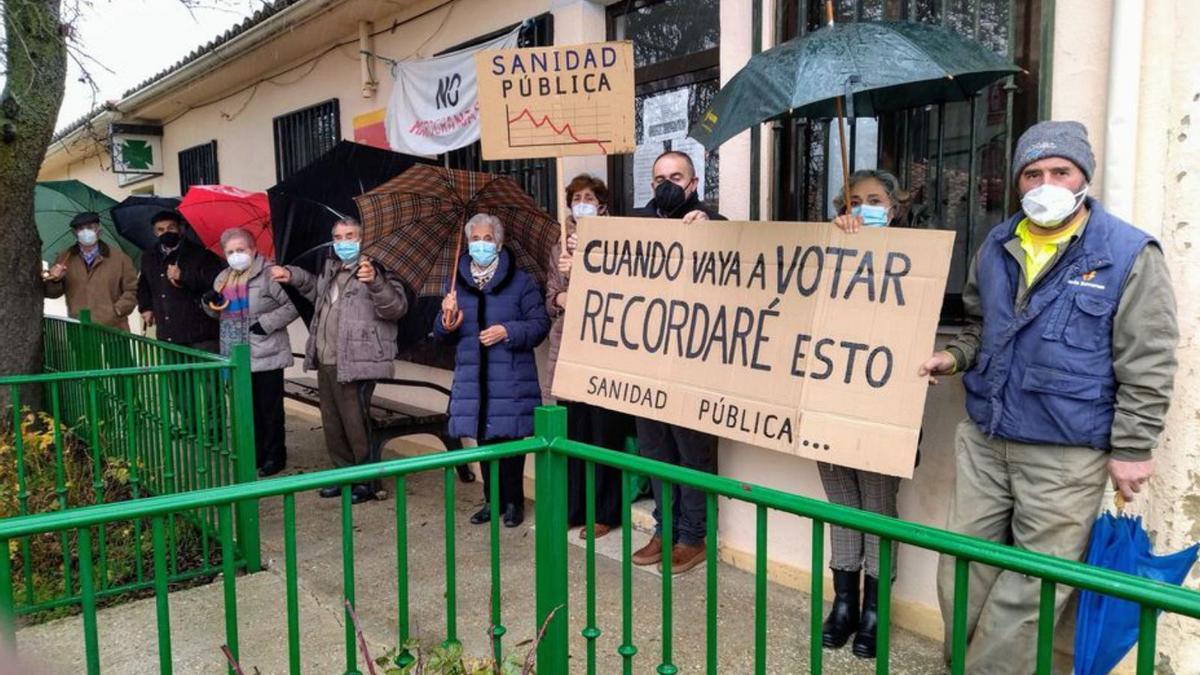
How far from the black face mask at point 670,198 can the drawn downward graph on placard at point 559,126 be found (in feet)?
0.96

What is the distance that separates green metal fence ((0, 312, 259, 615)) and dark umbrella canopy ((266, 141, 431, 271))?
3.64 feet

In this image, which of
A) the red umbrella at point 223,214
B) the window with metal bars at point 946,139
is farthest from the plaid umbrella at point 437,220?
the red umbrella at point 223,214

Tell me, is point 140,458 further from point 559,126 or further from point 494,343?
point 559,126

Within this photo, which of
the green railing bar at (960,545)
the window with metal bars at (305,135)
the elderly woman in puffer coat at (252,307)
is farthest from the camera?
the window with metal bars at (305,135)

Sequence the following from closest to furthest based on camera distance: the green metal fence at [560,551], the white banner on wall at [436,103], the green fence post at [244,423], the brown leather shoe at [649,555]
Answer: the green metal fence at [560,551]
the green fence post at [244,423]
the brown leather shoe at [649,555]
the white banner on wall at [436,103]

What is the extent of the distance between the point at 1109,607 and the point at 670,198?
7.16 ft

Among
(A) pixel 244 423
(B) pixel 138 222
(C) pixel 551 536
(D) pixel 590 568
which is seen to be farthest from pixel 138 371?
(B) pixel 138 222

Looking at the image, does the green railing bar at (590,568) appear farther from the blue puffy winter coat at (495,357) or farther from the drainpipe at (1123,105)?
the blue puffy winter coat at (495,357)

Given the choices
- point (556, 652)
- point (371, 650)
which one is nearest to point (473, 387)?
point (371, 650)

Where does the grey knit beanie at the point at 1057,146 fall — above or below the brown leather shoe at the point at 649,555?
above

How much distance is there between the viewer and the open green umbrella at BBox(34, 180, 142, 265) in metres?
7.12

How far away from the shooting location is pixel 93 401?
3.86m

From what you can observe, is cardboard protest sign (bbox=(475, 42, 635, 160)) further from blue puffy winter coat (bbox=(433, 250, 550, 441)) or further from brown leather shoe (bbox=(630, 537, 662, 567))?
brown leather shoe (bbox=(630, 537, 662, 567))

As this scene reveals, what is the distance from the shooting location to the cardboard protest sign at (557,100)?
3.49 metres
